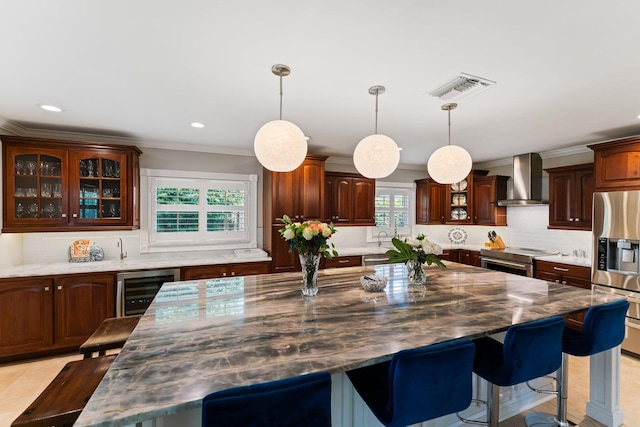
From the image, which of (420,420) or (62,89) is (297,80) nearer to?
(62,89)

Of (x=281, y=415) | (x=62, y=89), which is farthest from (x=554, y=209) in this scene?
(x=62, y=89)

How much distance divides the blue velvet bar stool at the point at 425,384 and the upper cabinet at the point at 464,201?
15.1 feet

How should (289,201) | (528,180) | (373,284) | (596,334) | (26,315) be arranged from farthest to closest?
1. (528,180)
2. (289,201)
3. (26,315)
4. (373,284)
5. (596,334)

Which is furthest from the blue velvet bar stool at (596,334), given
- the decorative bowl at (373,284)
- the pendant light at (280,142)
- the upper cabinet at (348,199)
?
the upper cabinet at (348,199)

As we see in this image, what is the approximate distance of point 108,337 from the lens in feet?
6.26

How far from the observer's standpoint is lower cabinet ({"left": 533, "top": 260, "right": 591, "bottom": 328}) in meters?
3.62

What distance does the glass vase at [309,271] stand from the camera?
Result: 2045mm

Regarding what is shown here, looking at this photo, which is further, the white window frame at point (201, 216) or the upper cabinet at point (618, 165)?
the white window frame at point (201, 216)

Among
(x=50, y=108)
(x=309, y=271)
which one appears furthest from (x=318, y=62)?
(x=50, y=108)

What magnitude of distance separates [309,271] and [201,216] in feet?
9.31

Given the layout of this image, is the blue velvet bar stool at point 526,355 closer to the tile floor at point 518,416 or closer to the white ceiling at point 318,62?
the tile floor at point 518,416

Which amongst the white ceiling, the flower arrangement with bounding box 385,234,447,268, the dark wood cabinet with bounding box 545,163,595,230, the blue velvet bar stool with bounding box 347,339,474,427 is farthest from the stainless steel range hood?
the blue velvet bar stool with bounding box 347,339,474,427

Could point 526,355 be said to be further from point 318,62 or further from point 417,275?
point 318,62

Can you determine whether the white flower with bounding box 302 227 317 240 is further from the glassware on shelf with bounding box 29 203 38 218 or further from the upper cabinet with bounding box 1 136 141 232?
the glassware on shelf with bounding box 29 203 38 218
